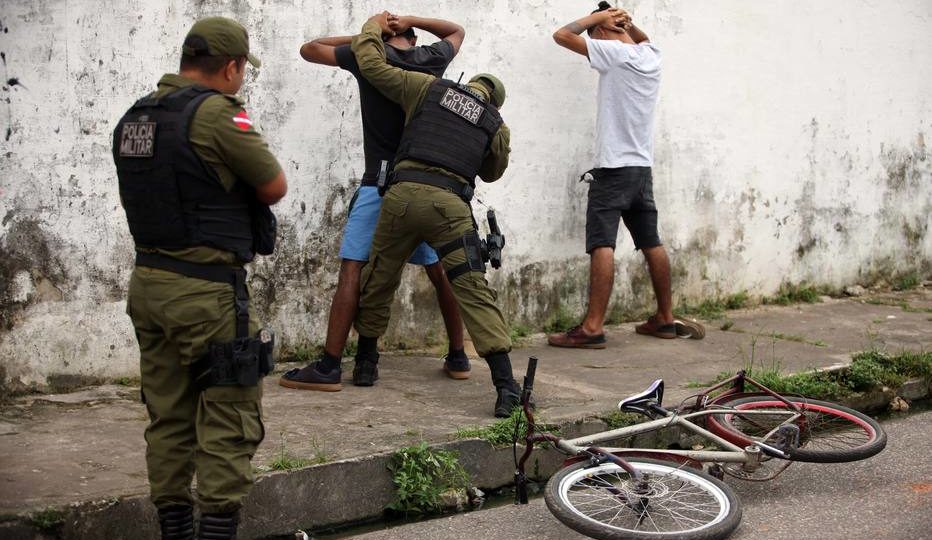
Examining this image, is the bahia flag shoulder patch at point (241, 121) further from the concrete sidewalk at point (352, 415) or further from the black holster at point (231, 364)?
the concrete sidewalk at point (352, 415)

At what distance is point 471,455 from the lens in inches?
195

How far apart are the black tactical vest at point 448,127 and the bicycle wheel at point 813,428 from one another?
1.71 metres

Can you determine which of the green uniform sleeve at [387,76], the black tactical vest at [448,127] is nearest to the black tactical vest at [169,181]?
the black tactical vest at [448,127]

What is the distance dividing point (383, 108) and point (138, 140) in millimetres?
2318

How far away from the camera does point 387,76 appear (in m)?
5.53

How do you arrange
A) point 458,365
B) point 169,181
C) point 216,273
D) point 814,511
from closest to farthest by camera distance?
point 169,181, point 216,273, point 814,511, point 458,365

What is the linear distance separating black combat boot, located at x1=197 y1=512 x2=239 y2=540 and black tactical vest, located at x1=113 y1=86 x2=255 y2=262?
2.88ft

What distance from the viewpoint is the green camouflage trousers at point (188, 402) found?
12.0 feet

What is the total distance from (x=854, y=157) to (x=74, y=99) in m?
6.24

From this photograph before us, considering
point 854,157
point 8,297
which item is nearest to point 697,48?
point 854,157

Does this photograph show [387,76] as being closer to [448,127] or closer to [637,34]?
[448,127]

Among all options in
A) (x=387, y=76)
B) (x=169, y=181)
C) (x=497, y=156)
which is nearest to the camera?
(x=169, y=181)

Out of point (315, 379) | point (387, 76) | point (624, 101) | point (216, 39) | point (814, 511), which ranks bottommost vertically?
point (814, 511)

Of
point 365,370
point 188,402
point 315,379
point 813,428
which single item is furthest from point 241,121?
point 813,428
